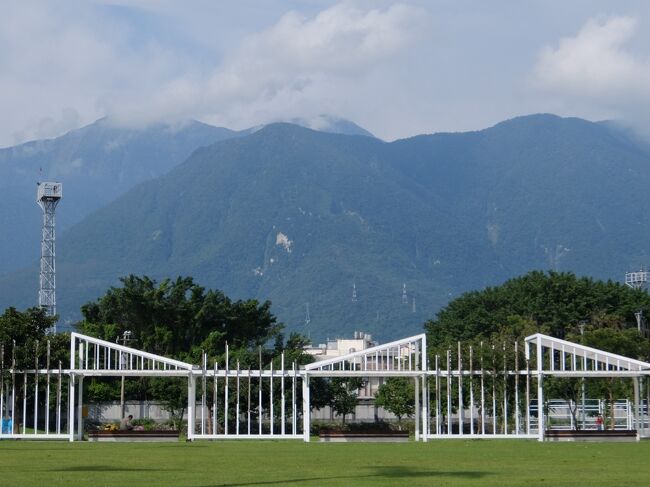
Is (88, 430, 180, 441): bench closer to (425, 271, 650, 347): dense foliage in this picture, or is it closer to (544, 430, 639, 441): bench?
(544, 430, 639, 441): bench

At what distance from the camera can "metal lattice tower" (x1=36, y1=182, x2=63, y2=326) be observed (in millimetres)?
145750

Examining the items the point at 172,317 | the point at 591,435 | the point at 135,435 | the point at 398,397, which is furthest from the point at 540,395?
the point at 172,317

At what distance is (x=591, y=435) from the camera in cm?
5181

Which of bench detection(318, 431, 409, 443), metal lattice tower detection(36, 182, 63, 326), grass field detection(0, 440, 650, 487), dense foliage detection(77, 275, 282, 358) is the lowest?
grass field detection(0, 440, 650, 487)

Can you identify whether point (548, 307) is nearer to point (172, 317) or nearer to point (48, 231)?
point (172, 317)

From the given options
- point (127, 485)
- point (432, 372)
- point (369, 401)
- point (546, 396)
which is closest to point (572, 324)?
point (369, 401)

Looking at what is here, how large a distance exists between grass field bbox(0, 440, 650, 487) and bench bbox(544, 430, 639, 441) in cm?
1059

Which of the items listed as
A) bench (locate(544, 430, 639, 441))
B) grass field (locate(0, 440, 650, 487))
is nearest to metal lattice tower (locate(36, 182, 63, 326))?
bench (locate(544, 430, 639, 441))

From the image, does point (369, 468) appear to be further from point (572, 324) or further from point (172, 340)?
point (572, 324)

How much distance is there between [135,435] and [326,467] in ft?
80.8

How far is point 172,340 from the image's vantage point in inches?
3984

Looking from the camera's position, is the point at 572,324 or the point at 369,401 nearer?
the point at 572,324

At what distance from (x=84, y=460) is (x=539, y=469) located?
12.2m

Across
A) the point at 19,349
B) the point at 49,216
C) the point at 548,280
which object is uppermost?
the point at 49,216
